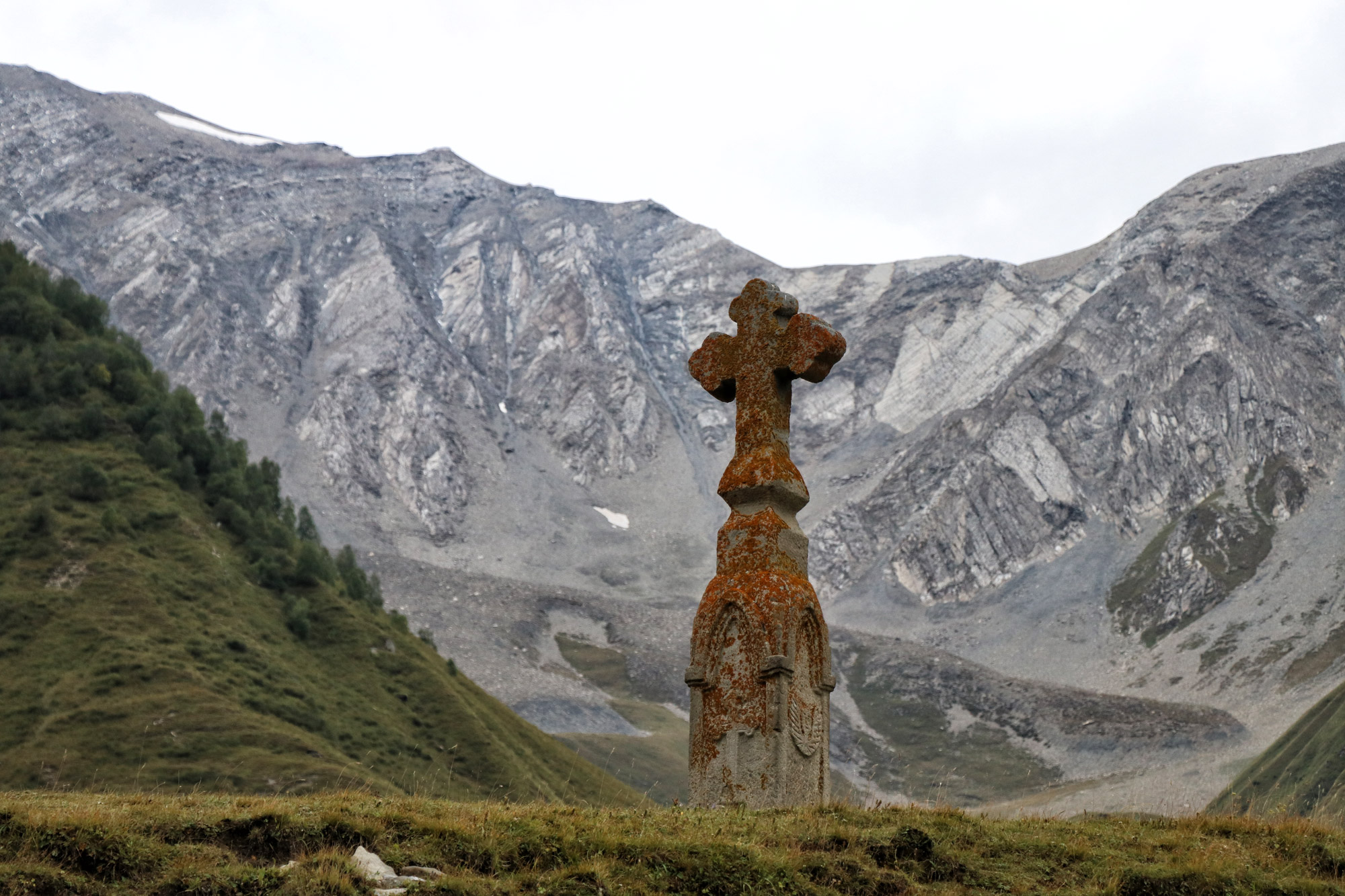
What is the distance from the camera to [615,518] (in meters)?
196

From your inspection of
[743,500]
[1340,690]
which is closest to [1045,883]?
[743,500]

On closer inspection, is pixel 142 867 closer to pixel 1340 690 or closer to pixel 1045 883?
pixel 1045 883

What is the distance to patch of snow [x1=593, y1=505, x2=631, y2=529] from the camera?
194750mm

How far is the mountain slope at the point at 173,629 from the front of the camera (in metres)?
52.0

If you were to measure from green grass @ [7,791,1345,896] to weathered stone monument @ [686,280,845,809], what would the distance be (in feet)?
4.13

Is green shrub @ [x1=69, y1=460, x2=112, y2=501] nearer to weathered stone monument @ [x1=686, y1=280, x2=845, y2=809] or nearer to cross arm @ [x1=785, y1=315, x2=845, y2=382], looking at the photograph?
weathered stone monument @ [x1=686, y1=280, x2=845, y2=809]

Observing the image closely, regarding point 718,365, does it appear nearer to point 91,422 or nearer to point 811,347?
point 811,347

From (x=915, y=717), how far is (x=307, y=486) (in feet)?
299

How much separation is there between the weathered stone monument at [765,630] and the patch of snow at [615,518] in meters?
182

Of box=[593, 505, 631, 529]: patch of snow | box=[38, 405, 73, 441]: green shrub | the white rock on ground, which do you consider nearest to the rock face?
box=[593, 505, 631, 529]: patch of snow

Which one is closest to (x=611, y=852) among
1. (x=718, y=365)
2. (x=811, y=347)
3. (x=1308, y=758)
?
(x=811, y=347)

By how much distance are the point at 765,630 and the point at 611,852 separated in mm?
3434

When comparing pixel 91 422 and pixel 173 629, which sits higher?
pixel 91 422

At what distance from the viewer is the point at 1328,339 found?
16138cm
